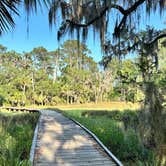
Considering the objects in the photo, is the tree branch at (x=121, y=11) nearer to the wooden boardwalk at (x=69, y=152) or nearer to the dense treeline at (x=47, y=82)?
the wooden boardwalk at (x=69, y=152)

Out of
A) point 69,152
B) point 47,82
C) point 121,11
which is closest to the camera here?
point 121,11

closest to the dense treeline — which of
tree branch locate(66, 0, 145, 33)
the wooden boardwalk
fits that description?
the wooden boardwalk

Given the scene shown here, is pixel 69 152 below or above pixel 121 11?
below

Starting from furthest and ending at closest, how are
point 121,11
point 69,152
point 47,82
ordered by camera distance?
1. point 47,82
2. point 69,152
3. point 121,11

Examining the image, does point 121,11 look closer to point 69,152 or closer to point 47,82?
point 69,152

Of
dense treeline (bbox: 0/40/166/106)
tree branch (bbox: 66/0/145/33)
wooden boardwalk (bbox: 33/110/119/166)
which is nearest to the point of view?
tree branch (bbox: 66/0/145/33)

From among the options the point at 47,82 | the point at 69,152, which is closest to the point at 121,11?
the point at 69,152

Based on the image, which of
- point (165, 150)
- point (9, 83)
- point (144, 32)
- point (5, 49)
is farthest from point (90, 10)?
point (5, 49)

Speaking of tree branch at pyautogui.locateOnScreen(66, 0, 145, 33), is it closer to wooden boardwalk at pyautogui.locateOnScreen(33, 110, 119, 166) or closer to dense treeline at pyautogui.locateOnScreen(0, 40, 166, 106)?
wooden boardwalk at pyautogui.locateOnScreen(33, 110, 119, 166)

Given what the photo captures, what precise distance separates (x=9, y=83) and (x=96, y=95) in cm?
1641

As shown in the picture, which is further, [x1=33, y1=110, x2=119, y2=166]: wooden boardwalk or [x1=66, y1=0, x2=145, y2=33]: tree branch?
[x1=33, y1=110, x2=119, y2=166]: wooden boardwalk

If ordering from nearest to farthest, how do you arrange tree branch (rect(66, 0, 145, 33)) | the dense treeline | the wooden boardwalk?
1. tree branch (rect(66, 0, 145, 33))
2. the wooden boardwalk
3. the dense treeline

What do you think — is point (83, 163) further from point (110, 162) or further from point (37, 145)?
point (37, 145)

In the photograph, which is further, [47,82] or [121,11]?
[47,82]
